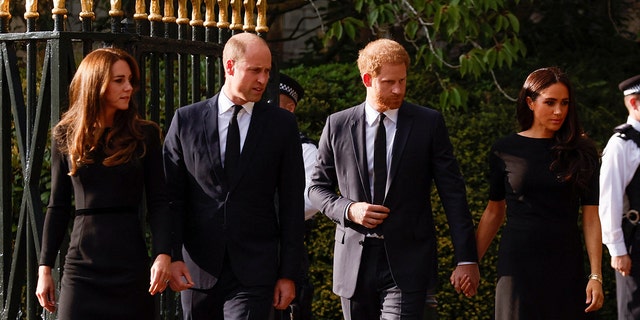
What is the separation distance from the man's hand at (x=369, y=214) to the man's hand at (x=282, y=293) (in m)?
0.57

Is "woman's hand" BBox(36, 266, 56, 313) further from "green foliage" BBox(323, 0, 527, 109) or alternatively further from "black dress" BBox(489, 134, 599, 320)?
"green foliage" BBox(323, 0, 527, 109)

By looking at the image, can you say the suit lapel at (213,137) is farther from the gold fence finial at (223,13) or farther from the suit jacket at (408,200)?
the gold fence finial at (223,13)

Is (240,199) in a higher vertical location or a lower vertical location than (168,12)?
lower

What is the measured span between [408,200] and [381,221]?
20 centimetres

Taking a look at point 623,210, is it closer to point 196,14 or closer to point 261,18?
point 261,18

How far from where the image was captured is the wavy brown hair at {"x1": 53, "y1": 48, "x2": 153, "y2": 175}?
596cm

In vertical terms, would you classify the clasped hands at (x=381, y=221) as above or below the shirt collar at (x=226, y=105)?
below

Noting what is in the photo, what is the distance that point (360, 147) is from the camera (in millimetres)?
6777

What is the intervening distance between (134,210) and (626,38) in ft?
25.6

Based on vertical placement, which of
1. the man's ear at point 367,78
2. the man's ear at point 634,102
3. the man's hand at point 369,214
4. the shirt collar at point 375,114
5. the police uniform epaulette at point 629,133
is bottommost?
the man's hand at point 369,214

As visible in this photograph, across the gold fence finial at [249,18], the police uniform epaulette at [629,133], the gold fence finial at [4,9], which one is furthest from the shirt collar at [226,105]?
the police uniform epaulette at [629,133]

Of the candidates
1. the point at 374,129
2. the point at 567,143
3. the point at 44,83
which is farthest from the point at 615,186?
the point at 44,83

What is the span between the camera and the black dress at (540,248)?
7.04 metres

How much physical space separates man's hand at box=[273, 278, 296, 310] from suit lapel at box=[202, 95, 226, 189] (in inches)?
22.9
